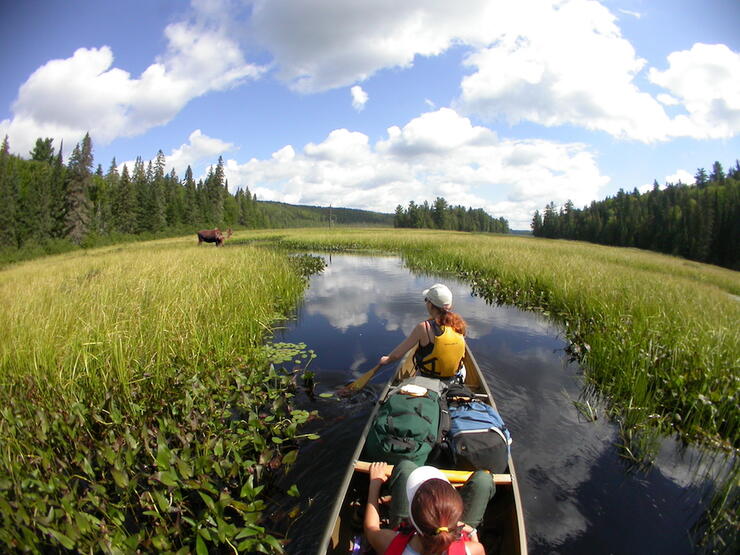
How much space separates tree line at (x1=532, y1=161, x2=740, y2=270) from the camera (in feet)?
182

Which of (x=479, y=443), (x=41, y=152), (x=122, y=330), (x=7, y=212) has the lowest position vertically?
(x=479, y=443)

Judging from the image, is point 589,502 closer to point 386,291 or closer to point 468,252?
point 386,291

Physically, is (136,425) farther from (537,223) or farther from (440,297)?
(537,223)

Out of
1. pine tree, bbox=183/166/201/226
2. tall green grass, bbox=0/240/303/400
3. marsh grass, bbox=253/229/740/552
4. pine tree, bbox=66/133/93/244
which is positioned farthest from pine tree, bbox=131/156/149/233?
marsh grass, bbox=253/229/740/552

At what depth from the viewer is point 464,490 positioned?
3.10 meters

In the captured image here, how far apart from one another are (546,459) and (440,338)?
219cm

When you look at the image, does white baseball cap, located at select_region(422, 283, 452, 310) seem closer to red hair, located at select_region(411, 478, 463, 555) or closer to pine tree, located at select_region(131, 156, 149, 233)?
red hair, located at select_region(411, 478, 463, 555)

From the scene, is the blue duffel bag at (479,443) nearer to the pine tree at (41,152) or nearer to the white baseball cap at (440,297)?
the white baseball cap at (440,297)

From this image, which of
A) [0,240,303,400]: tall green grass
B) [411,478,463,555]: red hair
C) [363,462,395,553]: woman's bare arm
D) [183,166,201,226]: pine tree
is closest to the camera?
[411,478,463,555]: red hair

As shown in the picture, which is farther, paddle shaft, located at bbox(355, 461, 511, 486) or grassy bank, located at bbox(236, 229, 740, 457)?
grassy bank, located at bbox(236, 229, 740, 457)

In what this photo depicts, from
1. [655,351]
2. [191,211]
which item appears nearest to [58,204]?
[191,211]

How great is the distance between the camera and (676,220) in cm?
6506

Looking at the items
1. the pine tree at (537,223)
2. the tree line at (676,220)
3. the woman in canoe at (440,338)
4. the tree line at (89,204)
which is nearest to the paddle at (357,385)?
the woman in canoe at (440,338)

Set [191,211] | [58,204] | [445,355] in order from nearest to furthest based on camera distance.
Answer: [445,355] → [58,204] → [191,211]
